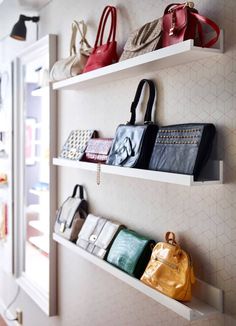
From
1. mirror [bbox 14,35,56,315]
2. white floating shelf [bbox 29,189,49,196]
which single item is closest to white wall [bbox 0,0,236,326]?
mirror [bbox 14,35,56,315]

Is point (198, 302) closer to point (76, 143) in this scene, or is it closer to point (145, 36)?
point (145, 36)

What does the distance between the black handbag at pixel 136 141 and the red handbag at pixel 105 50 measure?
0.25 meters

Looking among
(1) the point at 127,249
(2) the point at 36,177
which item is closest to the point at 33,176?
A: (2) the point at 36,177

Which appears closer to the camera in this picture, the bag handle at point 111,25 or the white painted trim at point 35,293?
the bag handle at point 111,25

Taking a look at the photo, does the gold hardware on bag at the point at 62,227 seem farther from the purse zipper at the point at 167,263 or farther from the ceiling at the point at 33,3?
the ceiling at the point at 33,3

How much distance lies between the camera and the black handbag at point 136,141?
1.66 m

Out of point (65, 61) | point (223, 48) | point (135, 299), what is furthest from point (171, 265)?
point (65, 61)

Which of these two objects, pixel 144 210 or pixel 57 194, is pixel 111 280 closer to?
pixel 144 210

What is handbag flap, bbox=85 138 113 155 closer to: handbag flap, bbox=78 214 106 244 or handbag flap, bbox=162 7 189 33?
handbag flap, bbox=78 214 106 244

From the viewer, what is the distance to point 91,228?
2.12 metres

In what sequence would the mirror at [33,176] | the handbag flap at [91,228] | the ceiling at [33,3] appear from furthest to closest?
the mirror at [33,176] → the ceiling at [33,3] → the handbag flap at [91,228]

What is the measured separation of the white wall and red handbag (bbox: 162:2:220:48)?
0.06 metres

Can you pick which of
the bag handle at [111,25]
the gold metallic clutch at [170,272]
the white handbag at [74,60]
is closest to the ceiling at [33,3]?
the white handbag at [74,60]

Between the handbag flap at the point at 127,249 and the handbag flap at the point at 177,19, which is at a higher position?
the handbag flap at the point at 177,19
